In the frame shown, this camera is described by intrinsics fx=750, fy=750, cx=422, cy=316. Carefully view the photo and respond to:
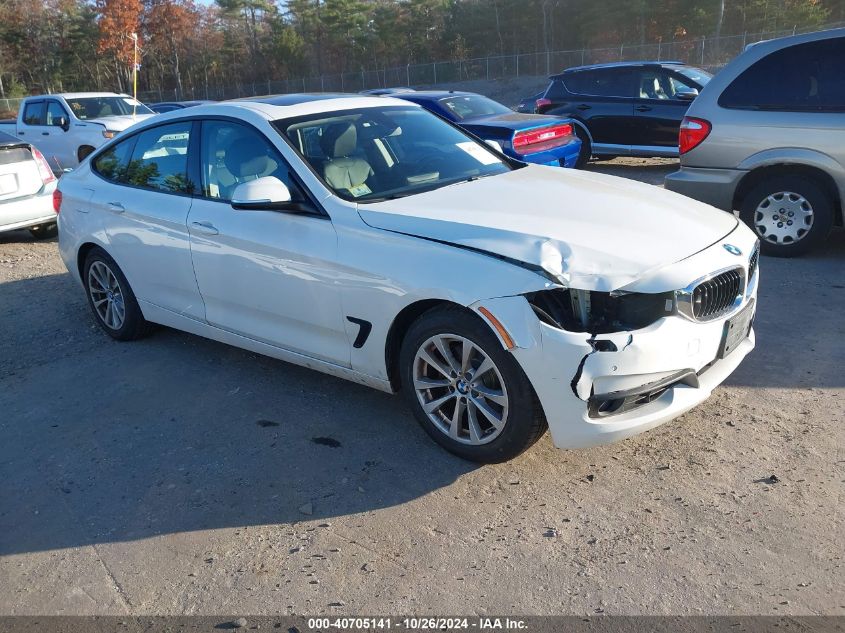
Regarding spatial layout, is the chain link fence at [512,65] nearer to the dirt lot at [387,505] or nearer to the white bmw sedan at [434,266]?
the white bmw sedan at [434,266]

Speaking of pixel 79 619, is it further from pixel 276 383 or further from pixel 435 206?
pixel 435 206

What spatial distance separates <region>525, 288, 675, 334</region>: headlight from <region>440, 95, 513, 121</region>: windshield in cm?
801

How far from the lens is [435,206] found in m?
3.90

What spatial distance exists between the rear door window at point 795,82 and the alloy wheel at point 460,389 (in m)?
4.79

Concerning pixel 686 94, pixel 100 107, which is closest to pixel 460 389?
pixel 686 94

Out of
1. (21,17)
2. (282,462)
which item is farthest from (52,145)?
(21,17)

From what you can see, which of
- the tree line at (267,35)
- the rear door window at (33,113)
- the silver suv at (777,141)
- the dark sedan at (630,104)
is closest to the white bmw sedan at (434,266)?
the silver suv at (777,141)

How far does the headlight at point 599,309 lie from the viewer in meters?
3.22

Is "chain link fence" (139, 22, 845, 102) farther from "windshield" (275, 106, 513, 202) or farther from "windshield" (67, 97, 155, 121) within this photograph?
"windshield" (275, 106, 513, 202)

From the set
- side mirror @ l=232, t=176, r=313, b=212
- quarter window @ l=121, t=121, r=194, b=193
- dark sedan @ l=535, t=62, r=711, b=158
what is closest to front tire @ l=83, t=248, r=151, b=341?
quarter window @ l=121, t=121, r=194, b=193

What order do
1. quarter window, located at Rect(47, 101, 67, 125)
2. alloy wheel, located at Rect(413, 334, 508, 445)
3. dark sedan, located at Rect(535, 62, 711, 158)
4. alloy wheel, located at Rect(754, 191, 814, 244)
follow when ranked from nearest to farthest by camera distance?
alloy wheel, located at Rect(413, 334, 508, 445) < alloy wheel, located at Rect(754, 191, 814, 244) < dark sedan, located at Rect(535, 62, 711, 158) < quarter window, located at Rect(47, 101, 67, 125)

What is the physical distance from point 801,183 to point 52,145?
42.6 ft

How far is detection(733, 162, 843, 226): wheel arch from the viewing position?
6539 mm

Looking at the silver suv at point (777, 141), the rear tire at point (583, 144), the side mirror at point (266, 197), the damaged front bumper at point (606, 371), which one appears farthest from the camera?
the rear tire at point (583, 144)
